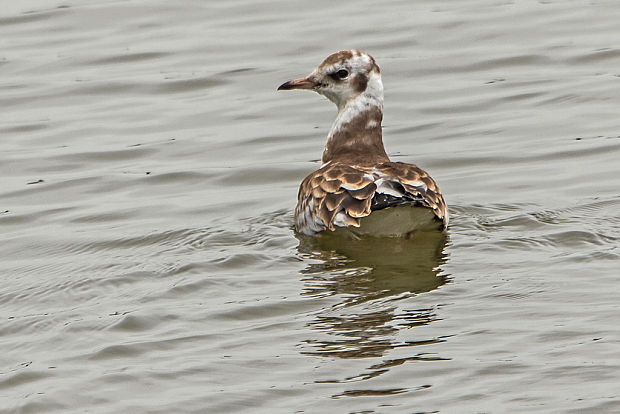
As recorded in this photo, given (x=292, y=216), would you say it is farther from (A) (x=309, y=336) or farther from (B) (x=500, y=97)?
(B) (x=500, y=97)

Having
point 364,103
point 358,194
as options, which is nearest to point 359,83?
point 364,103

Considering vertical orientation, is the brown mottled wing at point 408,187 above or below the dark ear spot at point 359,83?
below

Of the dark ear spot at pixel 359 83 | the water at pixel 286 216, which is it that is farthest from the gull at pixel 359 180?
the water at pixel 286 216

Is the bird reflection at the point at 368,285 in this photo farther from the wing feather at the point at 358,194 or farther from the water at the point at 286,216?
the wing feather at the point at 358,194

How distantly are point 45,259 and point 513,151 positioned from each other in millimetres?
4689

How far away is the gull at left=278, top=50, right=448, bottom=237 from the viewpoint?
898 cm

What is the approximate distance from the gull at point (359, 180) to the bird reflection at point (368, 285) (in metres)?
0.11

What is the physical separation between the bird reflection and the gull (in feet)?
0.35

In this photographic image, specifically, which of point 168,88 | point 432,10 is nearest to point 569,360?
point 168,88

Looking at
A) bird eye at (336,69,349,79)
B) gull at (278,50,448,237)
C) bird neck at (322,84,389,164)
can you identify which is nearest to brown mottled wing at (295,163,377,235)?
gull at (278,50,448,237)

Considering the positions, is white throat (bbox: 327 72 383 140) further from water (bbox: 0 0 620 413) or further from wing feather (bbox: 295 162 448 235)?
wing feather (bbox: 295 162 448 235)

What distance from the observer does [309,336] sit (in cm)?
745

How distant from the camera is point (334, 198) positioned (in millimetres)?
9211

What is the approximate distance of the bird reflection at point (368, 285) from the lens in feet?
23.9
